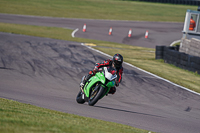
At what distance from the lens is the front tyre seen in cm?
840

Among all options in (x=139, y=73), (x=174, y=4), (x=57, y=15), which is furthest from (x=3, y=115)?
(x=174, y=4)

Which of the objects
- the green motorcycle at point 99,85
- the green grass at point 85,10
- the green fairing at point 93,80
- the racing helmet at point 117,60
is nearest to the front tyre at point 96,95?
the green motorcycle at point 99,85

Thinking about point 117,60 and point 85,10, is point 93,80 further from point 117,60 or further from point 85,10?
point 85,10

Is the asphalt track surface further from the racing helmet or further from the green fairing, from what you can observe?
the racing helmet

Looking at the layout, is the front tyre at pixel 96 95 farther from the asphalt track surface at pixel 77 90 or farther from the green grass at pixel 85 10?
the green grass at pixel 85 10

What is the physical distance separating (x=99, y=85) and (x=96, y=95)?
0.28m

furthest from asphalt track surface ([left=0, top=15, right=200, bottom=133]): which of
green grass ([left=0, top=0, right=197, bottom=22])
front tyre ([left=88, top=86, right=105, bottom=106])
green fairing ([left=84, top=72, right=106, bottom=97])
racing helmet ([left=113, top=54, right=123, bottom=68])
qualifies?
green grass ([left=0, top=0, right=197, bottom=22])

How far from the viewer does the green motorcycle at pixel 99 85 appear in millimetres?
8424

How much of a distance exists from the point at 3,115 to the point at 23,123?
66cm

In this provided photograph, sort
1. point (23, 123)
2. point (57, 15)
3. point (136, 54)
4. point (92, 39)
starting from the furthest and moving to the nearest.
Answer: point (57, 15)
point (92, 39)
point (136, 54)
point (23, 123)

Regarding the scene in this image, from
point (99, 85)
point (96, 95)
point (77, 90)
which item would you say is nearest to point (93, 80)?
point (99, 85)

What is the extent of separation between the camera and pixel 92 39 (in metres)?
25.8

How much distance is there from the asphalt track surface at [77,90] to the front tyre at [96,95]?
0.22 m

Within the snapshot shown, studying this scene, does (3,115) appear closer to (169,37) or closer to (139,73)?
(139,73)
